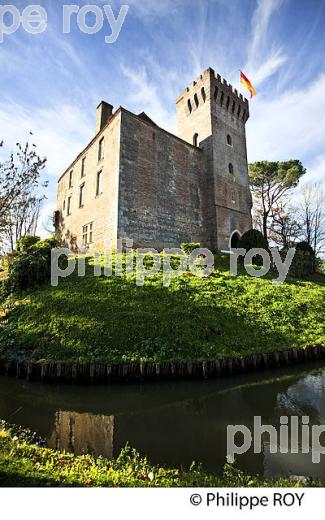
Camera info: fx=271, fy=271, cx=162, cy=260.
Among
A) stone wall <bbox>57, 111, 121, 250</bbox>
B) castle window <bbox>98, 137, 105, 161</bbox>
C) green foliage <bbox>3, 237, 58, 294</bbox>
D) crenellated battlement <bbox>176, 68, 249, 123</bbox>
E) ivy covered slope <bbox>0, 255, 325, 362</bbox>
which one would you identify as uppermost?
crenellated battlement <bbox>176, 68, 249, 123</bbox>

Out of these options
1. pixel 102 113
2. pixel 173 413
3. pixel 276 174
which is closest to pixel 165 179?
pixel 102 113

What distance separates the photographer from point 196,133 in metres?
25.0

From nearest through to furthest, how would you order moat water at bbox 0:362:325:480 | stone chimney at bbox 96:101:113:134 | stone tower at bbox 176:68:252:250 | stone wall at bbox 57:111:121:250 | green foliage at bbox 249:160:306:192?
moat water at bbox 0:362:325:480 < stone wall at bbox 57:111:121:250 < stone chimney at bbox 96:101:113:134 < stone tower at bbox 176:68:252:250 < green foliage at bbox 249:160:306:192

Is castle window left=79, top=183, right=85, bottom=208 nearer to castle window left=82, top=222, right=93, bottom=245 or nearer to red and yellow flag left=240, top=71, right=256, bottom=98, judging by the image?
castle window left=82, top=222, right=93, bottom=245

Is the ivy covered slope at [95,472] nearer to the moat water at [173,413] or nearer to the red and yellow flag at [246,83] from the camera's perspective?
the moat water at [173,413]

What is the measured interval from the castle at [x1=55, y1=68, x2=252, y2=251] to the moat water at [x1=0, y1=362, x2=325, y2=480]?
11851mm

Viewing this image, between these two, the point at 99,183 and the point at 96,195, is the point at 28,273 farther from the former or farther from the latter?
the point at 99,183

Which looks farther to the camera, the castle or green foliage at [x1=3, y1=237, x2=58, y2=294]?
the castle

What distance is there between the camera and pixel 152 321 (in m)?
8.60

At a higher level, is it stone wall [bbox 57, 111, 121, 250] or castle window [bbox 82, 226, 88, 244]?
stone wall [bbox 57, 111, 121, 250]

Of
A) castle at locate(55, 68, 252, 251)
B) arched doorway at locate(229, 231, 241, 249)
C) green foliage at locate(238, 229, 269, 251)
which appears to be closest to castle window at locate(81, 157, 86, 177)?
castle at locate(55, 68, 252, 251)

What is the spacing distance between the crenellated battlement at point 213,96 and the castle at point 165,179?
0.08 m

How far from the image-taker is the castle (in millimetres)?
18500
